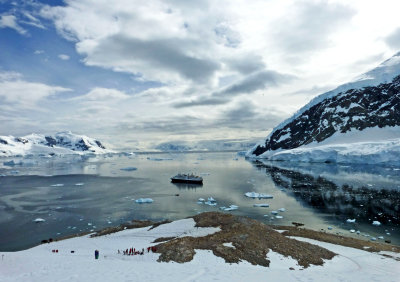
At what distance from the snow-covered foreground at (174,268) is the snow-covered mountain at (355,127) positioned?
108341mm

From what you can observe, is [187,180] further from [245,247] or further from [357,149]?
[357,149]

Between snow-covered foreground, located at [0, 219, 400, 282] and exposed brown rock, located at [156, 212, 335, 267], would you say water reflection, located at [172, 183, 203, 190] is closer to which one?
exposed brown rock, located at [156, 212, 335, 267]

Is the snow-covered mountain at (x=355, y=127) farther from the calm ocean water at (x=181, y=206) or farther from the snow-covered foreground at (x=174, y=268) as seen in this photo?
the snow-covered foreground at (x=174, y=268)

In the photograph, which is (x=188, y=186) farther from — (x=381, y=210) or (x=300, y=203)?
(x=381, y=210)

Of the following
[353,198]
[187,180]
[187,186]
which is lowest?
[353,198]

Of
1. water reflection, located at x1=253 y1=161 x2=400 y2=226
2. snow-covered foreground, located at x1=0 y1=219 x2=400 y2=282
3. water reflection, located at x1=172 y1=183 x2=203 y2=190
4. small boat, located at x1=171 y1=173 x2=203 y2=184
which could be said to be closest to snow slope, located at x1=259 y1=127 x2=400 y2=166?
water reflection, located at x1=253 y1=161 x2=400 y2=226

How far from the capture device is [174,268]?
19203 mm

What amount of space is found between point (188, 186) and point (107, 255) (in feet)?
188

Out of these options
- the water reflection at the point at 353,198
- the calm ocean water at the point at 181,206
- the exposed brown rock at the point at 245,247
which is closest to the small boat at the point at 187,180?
the calm ocean water at the point at 181,206

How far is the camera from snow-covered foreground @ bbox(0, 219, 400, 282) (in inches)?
689

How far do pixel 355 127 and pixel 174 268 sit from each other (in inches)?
6549

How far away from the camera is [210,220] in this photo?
31.2 metres

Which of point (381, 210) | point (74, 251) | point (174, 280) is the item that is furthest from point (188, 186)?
point (174, 280)

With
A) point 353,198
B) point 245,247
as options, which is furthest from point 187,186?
point 245,247
